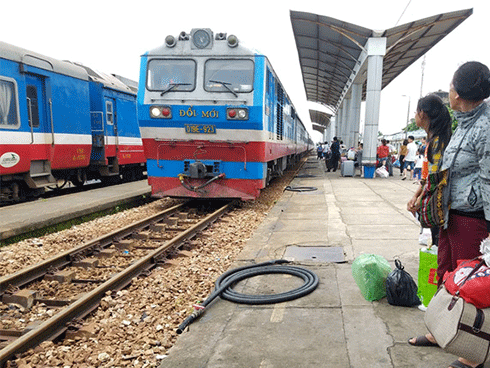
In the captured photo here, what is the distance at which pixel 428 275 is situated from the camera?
3.26 m

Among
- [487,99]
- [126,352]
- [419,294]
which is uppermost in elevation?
[487,99]

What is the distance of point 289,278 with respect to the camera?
13.9 ft

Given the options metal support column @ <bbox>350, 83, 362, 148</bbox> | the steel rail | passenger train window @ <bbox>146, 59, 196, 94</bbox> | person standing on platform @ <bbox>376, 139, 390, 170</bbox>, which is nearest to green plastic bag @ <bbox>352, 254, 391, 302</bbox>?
the steel rail

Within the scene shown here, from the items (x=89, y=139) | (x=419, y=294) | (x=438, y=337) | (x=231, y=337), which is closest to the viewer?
(x=438, y=337)

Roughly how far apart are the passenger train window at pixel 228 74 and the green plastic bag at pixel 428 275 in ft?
18.2

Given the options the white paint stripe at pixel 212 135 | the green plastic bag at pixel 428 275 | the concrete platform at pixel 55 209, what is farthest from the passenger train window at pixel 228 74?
the green plastic bag at pixel 428 275

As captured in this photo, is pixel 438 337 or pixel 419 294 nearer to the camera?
pixel 438 337

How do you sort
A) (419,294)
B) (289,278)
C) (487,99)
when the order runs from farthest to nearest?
(289,278), (419,294), (487,99)

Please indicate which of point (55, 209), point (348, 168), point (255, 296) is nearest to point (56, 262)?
point (255, 296)

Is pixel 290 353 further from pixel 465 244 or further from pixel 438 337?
pixel 465 244

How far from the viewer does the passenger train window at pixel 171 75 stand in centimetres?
816

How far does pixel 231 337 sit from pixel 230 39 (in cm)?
653

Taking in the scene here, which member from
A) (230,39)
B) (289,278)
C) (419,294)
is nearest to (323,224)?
(289,278)

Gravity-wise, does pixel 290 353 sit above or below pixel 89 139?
below
